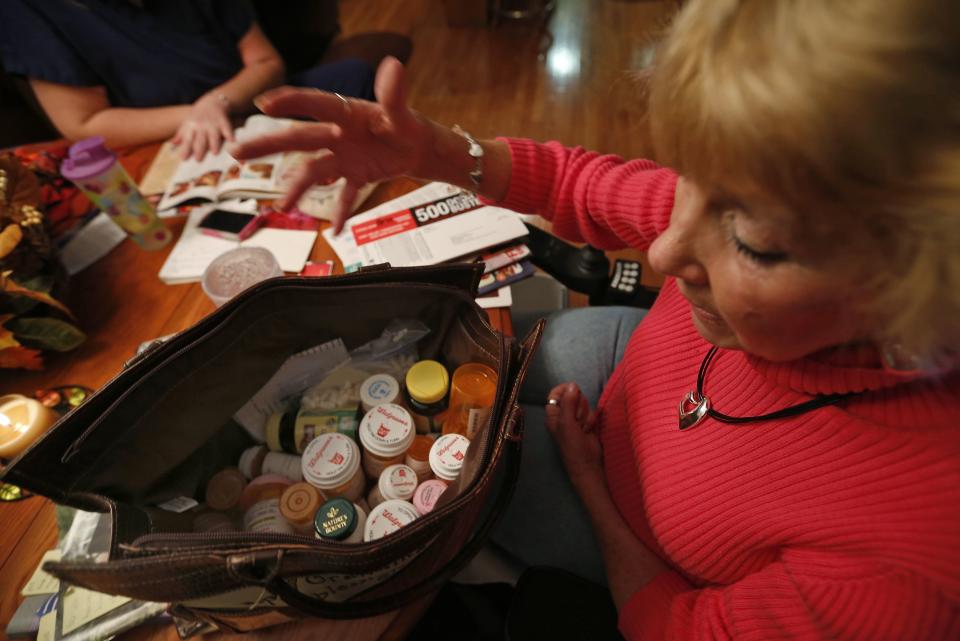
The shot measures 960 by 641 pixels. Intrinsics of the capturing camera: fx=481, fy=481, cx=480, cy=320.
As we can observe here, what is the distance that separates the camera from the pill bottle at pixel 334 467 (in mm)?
621

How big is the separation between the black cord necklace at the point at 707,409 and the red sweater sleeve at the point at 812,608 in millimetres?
144

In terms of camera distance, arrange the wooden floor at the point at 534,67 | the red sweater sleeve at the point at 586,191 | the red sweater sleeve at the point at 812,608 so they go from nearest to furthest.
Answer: the red sweater sleeve at the point at 812,608 → the red sweater sleeve at the point at 586,191 → the wooden floor at the point at 534,67

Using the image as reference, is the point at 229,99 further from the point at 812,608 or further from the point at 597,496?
the point at 812,608

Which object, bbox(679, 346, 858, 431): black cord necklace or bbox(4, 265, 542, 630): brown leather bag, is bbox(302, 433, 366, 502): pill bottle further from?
bbox(679, 346, 858, 431): black cord necklace

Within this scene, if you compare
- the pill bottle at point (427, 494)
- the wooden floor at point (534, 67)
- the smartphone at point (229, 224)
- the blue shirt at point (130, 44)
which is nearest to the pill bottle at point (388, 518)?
the pill bottle at point (427, 494)

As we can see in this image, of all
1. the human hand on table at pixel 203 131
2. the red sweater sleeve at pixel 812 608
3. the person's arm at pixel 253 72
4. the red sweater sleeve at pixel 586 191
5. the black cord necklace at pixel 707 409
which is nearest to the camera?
the red sweater sleeve at pixel 812 608

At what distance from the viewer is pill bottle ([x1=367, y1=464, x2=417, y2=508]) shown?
0.63 metres

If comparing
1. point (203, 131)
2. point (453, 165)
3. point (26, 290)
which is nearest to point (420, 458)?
point (453, 165)

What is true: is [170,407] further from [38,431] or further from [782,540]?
[782,540]

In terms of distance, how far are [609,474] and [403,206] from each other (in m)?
0.63

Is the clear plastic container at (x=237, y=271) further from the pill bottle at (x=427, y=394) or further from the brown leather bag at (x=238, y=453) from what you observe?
the pill bottle at (x=427, y=394)

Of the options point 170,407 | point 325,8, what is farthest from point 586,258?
point 325,8

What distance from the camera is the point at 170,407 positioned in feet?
1.92

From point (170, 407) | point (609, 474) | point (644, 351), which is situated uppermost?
point (170, 407)
